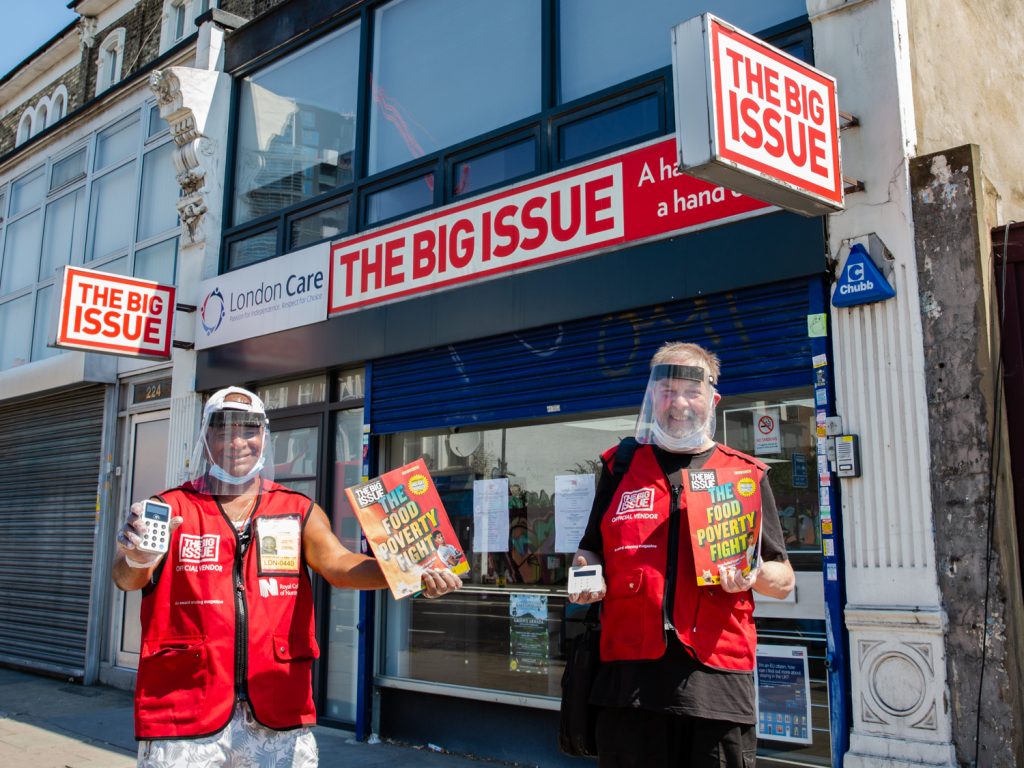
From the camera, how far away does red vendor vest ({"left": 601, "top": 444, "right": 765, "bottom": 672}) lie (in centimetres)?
290

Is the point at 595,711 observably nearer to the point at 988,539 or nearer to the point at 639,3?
the point at 988,539

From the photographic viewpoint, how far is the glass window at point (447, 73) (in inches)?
294

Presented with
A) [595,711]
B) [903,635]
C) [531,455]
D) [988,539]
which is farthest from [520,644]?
[595,711]

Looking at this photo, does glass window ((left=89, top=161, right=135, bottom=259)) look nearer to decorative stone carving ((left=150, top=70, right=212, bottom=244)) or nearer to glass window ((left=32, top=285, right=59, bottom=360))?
glass window ((left=32, top=285, right=59, bottom=360))

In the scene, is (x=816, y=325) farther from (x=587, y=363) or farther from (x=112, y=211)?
(x=112, y=211)

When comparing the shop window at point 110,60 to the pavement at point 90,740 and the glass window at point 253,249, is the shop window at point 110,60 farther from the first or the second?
the pavement at point 90,740

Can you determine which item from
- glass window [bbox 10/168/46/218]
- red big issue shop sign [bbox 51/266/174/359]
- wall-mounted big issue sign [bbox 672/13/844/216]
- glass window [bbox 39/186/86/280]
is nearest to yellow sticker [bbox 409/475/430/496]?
wall-mounted big issue sign [bbox 672/13/844/216]

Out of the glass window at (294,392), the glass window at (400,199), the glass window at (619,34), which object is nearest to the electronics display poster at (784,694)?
the glass window at (619,34)

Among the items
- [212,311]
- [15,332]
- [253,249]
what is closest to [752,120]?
[253,249]

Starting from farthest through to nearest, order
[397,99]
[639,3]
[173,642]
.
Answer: [397,99], [639,3], [173,642]

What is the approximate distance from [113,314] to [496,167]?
4429mm

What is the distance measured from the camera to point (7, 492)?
42.0 feet

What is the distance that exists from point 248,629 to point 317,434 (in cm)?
542

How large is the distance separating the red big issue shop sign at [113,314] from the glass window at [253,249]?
73cm
